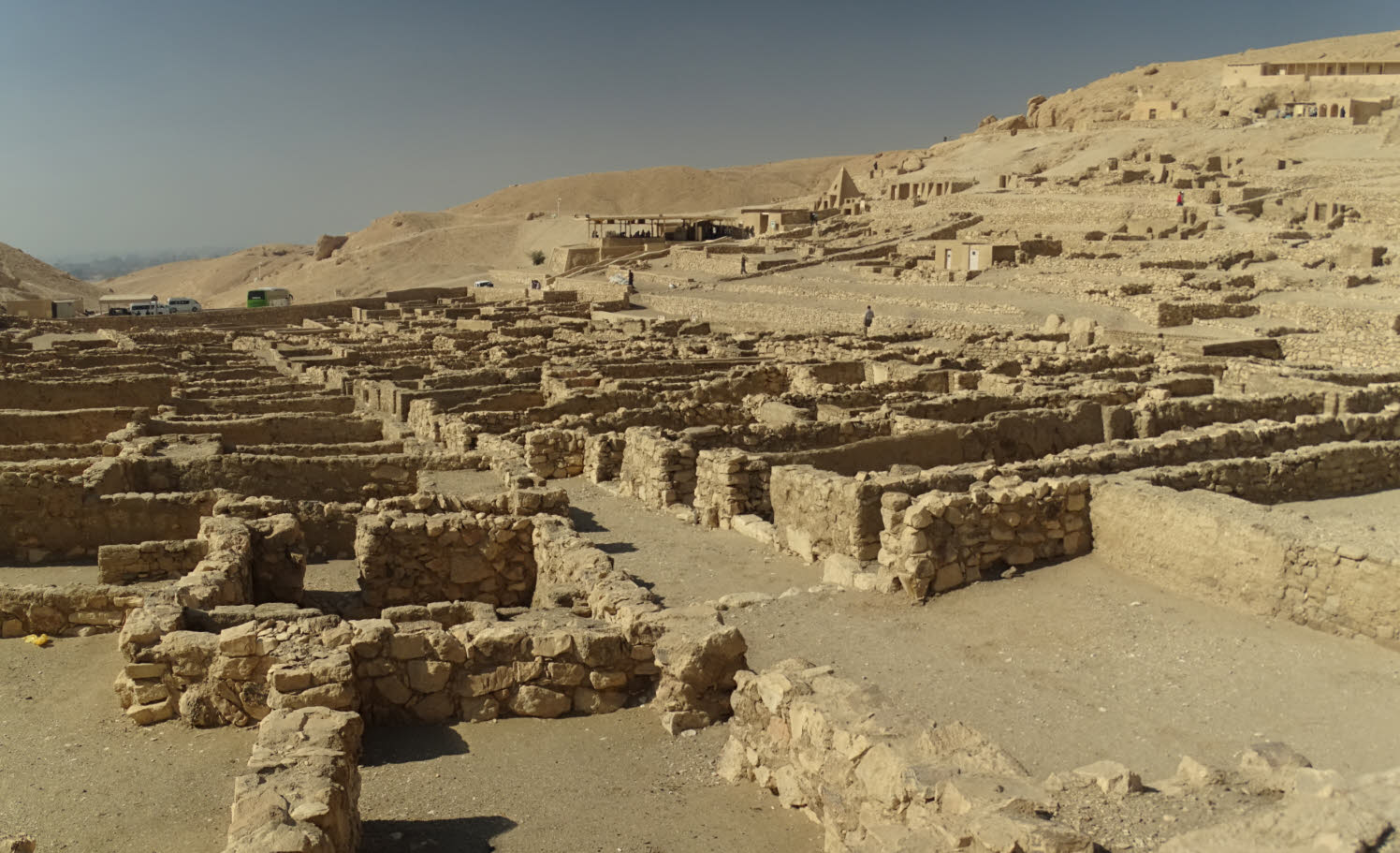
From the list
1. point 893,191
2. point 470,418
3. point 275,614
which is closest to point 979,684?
point 275,614

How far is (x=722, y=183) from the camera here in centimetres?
12606

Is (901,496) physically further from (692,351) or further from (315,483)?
(692,351)

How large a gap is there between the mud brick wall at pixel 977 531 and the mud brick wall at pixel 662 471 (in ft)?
12.0

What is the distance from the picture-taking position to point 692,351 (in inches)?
992

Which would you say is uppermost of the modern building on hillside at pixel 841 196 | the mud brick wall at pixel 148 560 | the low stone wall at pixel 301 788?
the modern building on hillside at pixel 841 196

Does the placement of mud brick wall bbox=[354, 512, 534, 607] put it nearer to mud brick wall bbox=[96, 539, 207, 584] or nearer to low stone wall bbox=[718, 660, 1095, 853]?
mud brick wall bbox=[96, 539, 207, 584]

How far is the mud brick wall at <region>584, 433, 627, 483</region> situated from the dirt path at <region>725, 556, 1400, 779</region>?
5.87 m

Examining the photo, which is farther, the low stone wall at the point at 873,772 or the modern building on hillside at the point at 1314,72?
the modern building on hillside at the point at 1314,72

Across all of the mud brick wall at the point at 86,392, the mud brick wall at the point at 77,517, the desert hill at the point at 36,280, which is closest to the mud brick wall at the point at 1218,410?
the mud brick wall at the point at 77,517

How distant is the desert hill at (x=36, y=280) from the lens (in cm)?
6338

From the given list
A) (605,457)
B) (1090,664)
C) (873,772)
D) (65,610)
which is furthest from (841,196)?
(873,772)

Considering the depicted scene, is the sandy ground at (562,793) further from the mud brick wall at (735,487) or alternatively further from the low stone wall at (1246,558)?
the mud brick wall at (735,487)

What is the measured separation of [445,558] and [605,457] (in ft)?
14.9

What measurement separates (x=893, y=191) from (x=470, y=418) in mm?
62797
